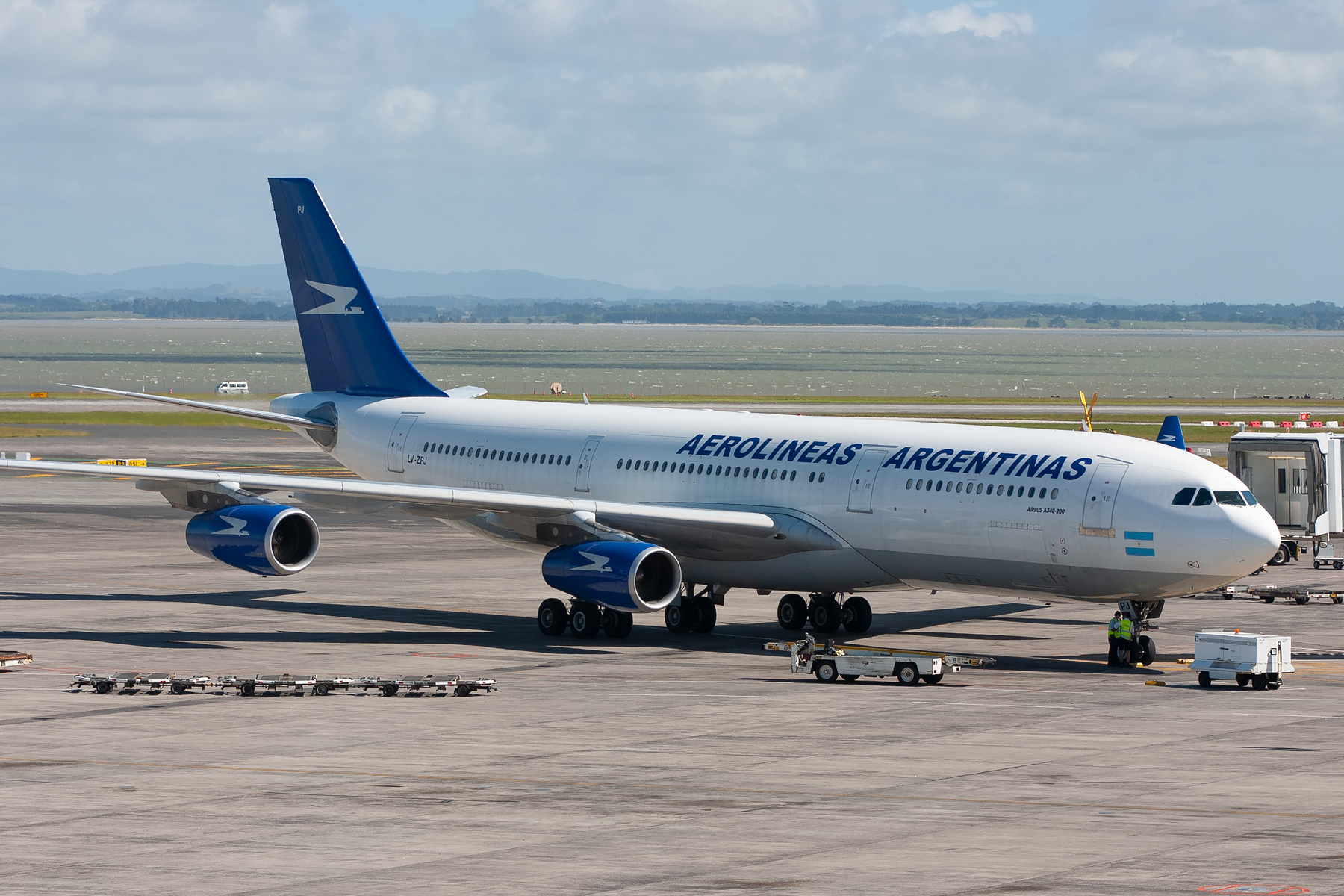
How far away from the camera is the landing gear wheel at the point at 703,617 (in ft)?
129

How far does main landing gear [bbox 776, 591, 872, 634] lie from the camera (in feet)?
128

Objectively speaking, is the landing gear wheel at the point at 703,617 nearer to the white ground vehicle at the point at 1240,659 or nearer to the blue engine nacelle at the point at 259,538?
the blue engine nacelle at the point at 259,538

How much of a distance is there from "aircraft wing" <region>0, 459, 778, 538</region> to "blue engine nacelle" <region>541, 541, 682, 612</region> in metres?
1.07

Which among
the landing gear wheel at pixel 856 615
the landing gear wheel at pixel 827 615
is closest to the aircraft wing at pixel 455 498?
the landing gear wheel at pixel 827 615

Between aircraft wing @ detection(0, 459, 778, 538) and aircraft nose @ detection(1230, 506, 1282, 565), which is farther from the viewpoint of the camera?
aircraft wing @ detection(0, 459, 778, 538)

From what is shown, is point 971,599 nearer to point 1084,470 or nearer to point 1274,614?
point 1274,614

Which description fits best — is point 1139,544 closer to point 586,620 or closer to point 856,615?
point 856,615

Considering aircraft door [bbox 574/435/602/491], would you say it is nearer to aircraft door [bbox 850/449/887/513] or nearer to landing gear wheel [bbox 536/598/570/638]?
landing gear wheel [bbox 536/598/570/638]

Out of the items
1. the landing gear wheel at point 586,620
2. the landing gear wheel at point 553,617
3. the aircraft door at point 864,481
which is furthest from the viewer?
the landing gear wheel at point 553,617

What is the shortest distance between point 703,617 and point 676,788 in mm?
16974

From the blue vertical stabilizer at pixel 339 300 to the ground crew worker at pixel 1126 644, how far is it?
20.3 meters

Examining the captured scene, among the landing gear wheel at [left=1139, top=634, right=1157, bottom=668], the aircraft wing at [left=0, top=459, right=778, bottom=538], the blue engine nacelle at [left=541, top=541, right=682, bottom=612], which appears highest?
the aircraft wing at [left=0, top=459, right=778, bottom=538]

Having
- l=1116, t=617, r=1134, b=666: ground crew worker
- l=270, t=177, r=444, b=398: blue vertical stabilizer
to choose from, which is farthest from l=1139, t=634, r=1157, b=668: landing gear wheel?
l=270, t=177, r=444, b=398: blue vertical stabilizer

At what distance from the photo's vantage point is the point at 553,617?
3822 centimetres
